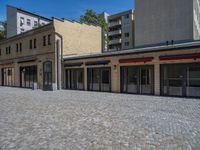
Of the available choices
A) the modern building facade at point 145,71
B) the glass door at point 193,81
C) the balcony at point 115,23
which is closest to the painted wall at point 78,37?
the modern building facade at point 145,71

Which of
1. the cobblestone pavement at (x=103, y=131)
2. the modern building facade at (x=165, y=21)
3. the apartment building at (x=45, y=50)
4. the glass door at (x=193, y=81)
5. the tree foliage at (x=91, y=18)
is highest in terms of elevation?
the tree foliage at (x=91, y=18)

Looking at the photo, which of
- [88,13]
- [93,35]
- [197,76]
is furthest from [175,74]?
[88,13]

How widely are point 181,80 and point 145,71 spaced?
308cm

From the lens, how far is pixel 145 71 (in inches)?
649

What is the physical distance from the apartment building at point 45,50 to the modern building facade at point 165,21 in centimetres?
822

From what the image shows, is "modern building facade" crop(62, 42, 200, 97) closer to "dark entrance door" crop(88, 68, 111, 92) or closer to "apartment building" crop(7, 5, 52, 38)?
"dark entrance door" crop(88, 68, 111, 92)

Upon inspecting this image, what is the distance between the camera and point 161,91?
50.4 feet

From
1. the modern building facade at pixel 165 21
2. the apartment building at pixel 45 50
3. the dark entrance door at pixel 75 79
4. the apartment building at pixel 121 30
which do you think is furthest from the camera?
the apartment building at pixel 121 30

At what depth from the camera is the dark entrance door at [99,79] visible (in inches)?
762

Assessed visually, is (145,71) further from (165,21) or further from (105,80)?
(165,21)

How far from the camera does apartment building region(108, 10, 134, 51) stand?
51.7 metres

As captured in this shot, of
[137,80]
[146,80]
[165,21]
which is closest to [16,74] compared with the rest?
[137,80]

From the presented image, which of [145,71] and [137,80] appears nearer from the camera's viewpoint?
[145,71]

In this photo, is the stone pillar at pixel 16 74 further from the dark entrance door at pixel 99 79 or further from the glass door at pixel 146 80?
the glass door at pixel 146 80
